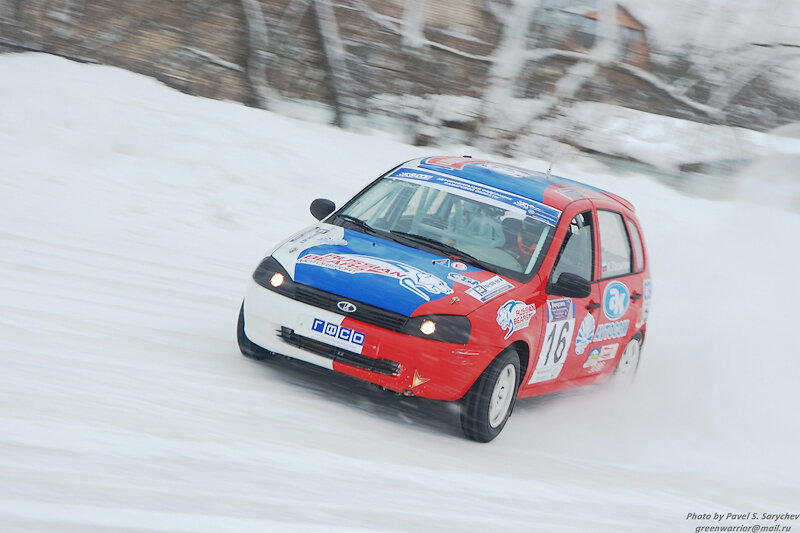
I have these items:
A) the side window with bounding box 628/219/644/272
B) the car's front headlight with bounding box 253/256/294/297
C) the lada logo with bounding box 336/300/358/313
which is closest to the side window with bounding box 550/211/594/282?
the side window with bounding box 628/219/644/272

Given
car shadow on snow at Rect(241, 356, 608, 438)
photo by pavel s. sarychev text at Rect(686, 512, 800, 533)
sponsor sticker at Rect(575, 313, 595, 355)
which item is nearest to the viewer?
photo by pavel s. sarychev text at Rect(686, 512, 800, 533)

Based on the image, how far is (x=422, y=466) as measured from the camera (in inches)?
209

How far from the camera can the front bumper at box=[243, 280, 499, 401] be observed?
19.2 ft

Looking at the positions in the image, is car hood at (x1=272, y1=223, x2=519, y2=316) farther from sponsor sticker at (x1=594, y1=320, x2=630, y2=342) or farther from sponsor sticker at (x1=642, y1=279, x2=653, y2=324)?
sponsor sticker at (x1=642, y1=279, x2=653, y2=324)

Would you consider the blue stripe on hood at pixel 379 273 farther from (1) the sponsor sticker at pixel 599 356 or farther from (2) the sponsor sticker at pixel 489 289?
(1) the sponsor sticker at pixel 599 356

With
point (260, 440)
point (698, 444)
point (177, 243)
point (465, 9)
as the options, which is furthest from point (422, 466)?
point (465, 9)

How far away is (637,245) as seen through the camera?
845 centimetres

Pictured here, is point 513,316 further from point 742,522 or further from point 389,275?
point 742,522

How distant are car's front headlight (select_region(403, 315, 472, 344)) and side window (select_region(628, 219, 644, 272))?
295cm

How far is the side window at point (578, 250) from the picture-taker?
700 centimetres

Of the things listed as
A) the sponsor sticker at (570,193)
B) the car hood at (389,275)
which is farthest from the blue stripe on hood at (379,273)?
the sponsor sticker at (570,193)

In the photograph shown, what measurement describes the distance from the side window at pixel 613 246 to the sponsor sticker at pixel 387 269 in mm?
1968

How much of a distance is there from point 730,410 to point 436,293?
3.64 metres

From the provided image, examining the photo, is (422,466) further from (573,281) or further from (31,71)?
(31,71)
